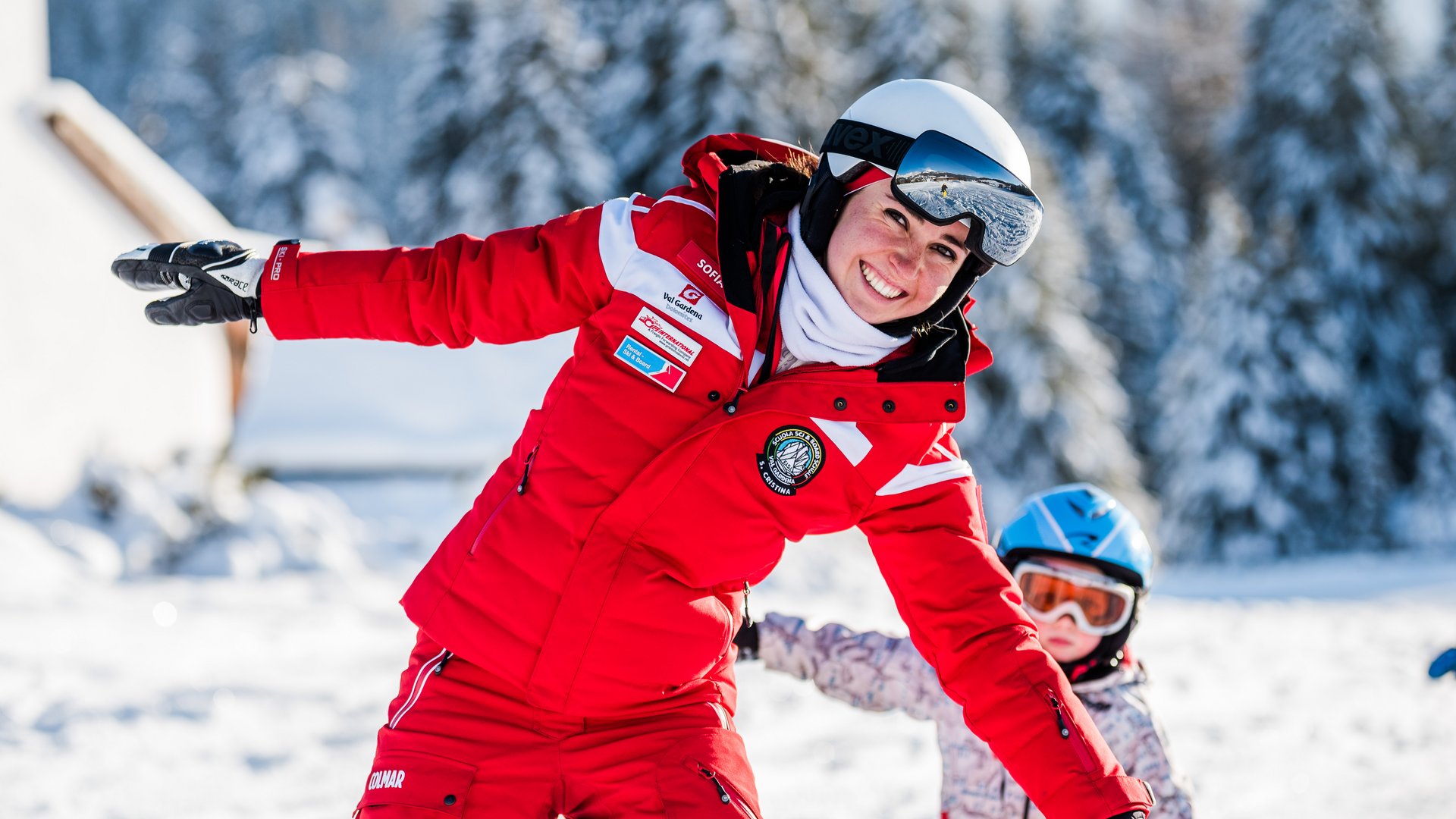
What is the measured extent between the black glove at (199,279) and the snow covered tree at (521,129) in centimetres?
1924

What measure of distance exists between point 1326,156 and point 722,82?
1290cm

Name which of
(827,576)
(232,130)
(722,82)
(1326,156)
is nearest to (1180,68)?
(1326,156)

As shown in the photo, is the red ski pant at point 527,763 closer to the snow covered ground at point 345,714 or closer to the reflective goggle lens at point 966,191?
the reflective goggle lens at point 966,191

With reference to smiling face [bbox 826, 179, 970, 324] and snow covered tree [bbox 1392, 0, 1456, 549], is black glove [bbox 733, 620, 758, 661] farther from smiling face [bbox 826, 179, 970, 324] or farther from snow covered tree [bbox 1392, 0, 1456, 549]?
snow covered tree [bbox 1392, 0, 1456, 549]

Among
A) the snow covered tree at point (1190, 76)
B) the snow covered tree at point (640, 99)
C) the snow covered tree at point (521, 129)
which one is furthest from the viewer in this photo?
the snow covered tree at point (1190, 76)

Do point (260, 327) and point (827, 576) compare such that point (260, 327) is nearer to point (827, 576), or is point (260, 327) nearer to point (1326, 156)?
point (827, 576)

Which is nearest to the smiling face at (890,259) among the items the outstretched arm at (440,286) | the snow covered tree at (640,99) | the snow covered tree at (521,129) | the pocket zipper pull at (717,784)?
the outstretched arm at (440,286)

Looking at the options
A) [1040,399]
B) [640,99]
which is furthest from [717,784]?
[640,99]

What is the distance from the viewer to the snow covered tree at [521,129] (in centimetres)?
2223

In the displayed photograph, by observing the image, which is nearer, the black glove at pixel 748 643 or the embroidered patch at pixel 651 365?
the embroidered patch at pixel 651 365

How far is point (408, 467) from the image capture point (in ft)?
40.5

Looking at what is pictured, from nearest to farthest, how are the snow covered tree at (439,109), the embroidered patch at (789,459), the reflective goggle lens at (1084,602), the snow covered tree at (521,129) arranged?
the embroidered patch at (789,459) < the reflective goggle lens at (1084,602) < the snow covered tree at (521,129) < the snow covered tree at (439,109)

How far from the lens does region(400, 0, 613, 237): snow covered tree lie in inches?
875

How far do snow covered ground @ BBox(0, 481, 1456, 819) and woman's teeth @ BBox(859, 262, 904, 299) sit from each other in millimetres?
2735
